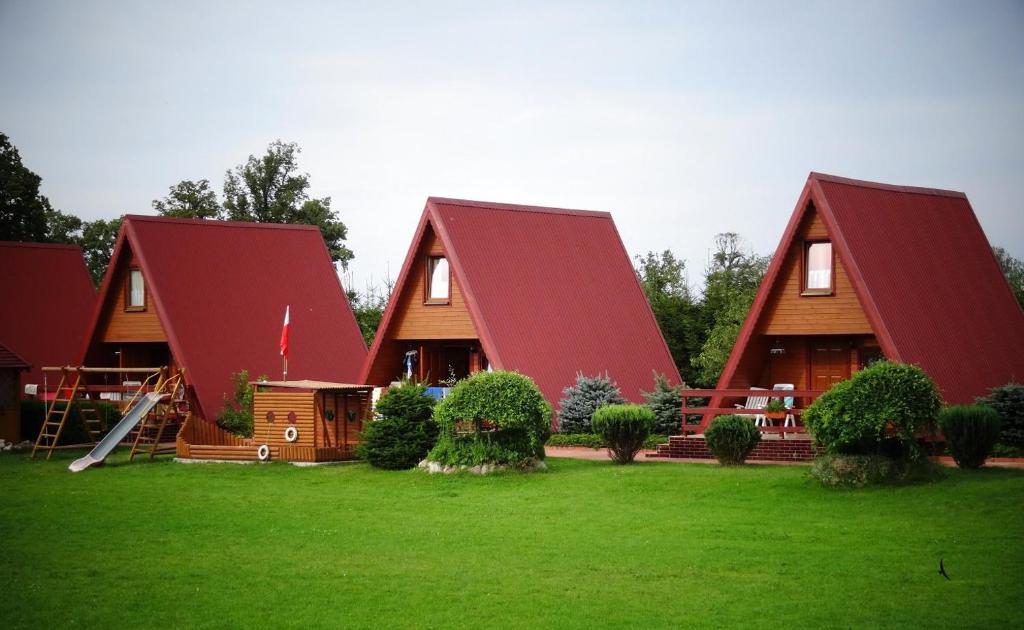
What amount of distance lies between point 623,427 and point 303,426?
6.86m

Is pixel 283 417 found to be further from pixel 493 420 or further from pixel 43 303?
pixel 43 303

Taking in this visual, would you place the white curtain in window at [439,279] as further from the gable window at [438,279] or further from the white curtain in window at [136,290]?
the white curtain in window at [136,290]

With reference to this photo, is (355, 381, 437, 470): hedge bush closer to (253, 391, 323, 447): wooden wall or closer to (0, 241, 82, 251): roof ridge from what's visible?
(253, 391, 323, 447): wooden wall

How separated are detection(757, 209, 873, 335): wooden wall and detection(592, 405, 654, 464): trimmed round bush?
4705 mm

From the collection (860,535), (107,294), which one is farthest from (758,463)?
(107,294)

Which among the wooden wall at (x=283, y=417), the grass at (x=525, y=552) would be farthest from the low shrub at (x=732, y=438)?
the wooden wall at (x=283, y=417)

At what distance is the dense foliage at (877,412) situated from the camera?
1969 centimetres

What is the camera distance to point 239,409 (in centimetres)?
3375

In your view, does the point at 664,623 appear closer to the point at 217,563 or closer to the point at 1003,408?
the point at 217,563

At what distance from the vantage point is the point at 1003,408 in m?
24.5

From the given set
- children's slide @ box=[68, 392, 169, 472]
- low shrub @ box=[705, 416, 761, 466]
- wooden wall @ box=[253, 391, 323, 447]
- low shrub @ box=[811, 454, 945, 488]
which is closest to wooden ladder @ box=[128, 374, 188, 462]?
children's slide @ box=[68, 392, 169, 472]

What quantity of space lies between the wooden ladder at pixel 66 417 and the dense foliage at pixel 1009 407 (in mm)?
19765

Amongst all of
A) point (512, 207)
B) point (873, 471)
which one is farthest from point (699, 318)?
point (873, 471)

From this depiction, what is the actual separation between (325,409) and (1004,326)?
50.2ft
